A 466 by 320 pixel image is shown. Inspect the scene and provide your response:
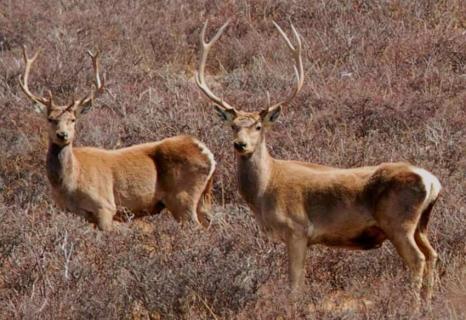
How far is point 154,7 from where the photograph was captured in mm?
18312

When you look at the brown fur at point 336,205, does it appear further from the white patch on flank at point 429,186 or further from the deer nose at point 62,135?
the deer nose at point 62,135

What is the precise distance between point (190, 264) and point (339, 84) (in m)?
6.44

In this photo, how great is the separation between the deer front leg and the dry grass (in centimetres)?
12

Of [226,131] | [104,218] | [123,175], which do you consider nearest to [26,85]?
[123,175]

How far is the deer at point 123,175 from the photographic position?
1061 cm

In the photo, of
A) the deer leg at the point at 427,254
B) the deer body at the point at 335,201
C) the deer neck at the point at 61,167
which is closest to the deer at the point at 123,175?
the deer neck at the point at 61,167

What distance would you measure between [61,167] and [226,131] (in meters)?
2.30

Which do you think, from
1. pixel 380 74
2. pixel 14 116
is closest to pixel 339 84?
pixel 380 74

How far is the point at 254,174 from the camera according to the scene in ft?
30.3

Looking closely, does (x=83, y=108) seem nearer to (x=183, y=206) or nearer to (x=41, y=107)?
(x=41, y=107)

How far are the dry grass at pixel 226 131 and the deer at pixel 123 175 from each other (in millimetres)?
265

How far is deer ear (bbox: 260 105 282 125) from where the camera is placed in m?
9.30

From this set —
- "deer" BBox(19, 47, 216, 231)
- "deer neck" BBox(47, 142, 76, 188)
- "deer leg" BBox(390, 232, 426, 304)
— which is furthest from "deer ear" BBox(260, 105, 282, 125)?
"deer neck" BBox(47, 142, 76, 188)

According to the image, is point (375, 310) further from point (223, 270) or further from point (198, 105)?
point (198, 105)
